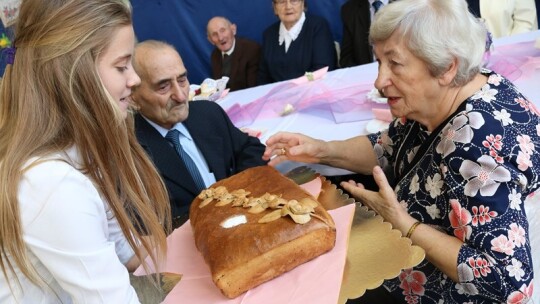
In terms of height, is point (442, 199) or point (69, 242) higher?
point (69, 242)

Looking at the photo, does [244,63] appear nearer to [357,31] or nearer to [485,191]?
[357,31]

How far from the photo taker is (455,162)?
4.50 ft

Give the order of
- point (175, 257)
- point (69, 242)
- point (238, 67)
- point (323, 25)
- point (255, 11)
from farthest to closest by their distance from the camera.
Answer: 1. point (255, 11)
2. point (238, 67)
3. point (323, 25)
4. point (175, 257)
5. point (69, 242)

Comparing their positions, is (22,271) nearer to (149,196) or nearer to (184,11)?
(149,196)

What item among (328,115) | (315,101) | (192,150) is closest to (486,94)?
(328,115)

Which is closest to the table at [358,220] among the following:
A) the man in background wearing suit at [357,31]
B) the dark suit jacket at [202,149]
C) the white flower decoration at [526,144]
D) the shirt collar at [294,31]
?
the dark suit jacket at [202,149]

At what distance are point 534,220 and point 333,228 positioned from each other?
791 mm

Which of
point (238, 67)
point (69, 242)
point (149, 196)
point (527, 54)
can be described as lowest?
point (238, 67)

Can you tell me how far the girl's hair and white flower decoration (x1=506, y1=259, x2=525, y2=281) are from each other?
3.55 ft

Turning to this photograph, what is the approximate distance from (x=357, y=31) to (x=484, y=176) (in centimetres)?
319

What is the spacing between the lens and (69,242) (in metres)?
1.03

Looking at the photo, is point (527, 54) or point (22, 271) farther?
point (527, 54)

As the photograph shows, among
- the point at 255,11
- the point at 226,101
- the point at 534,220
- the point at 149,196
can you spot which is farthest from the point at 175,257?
the point at 255,11

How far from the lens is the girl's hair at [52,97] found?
3.49ft
